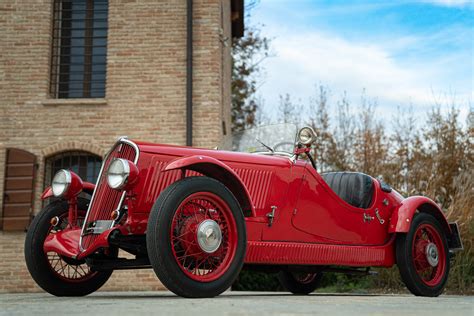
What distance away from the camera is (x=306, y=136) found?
5656 millimetres

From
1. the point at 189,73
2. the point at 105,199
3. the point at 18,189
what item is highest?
the point at 189,73

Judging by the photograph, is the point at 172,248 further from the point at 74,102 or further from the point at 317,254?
the point at 74,102

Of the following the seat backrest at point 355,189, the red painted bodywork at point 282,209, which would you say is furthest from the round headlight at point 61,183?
the seat backrest at point 355,189

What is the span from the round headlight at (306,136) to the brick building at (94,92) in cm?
529

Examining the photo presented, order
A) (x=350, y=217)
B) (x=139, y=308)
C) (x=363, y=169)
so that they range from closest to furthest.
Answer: (x=139, y=308) < (x=350, y=217) < (x=363, y=169)

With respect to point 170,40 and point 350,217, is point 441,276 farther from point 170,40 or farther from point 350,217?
point 170,40

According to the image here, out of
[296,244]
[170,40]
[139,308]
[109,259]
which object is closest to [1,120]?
[170,40]

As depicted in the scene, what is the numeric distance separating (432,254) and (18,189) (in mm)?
7315

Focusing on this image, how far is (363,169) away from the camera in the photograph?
44.2ft

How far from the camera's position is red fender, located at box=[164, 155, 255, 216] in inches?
169

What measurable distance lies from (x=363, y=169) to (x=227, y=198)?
9582 mm

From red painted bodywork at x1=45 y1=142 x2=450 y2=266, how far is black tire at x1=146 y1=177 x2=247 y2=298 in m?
0.19

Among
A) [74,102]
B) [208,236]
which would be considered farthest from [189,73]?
[208,236]

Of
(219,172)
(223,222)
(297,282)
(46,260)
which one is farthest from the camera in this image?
(297,282)
